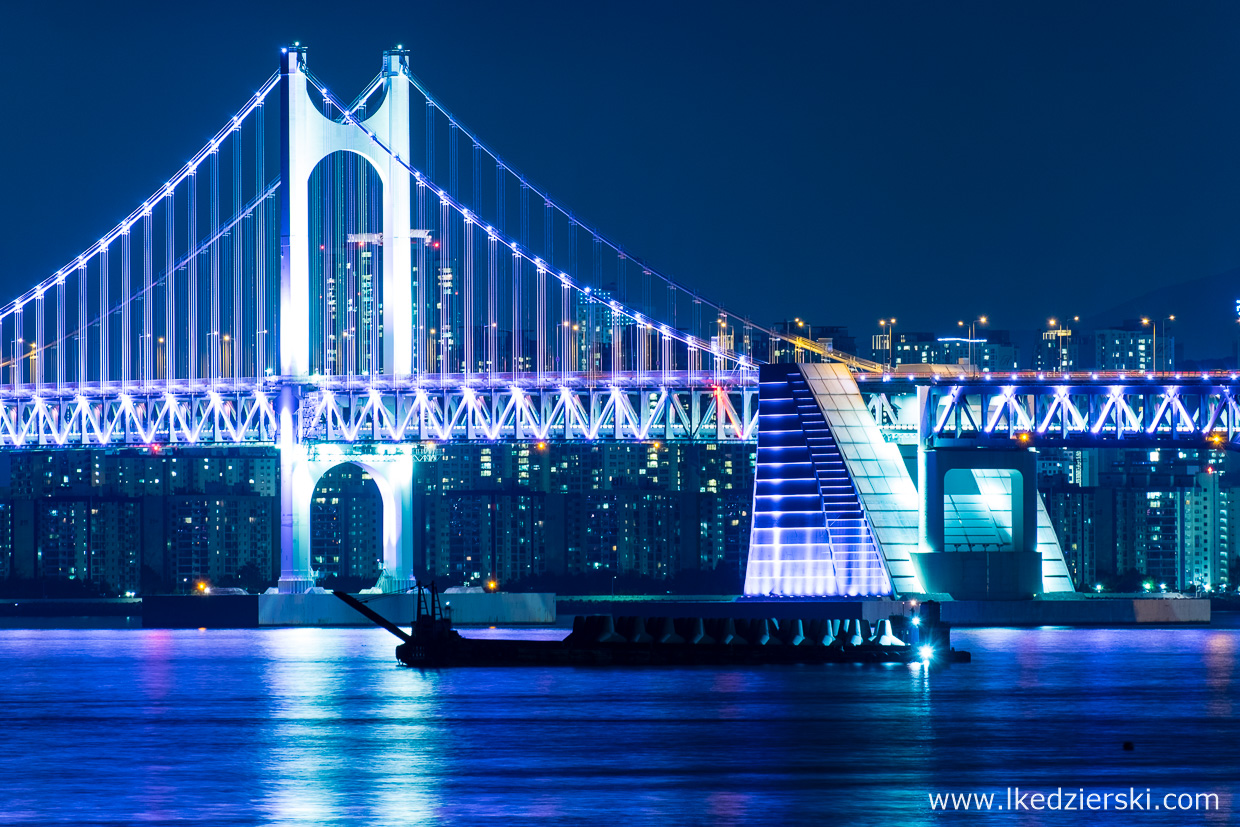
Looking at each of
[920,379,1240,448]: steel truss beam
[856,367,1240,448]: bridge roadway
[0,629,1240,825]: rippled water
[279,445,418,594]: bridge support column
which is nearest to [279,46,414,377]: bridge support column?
[279,445,418,594]: bridge support column

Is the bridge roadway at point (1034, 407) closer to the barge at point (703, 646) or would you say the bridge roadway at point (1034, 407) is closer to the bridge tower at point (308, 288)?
the bridge tower at point (308, 288)

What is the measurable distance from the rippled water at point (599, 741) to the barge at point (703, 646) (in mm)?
1232

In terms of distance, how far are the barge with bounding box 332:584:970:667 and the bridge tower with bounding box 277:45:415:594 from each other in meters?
23.0

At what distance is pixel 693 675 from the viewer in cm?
5409

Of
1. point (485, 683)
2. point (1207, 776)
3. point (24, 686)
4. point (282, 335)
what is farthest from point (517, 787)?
point (282, 335)

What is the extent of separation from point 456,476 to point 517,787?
5626 inches

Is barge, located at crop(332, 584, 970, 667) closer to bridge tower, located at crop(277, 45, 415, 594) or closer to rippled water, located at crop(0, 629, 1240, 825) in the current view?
rippled water, located at crop(0, 629, 1240, 825)

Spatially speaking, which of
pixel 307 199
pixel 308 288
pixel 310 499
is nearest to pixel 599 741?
pixel 308 288

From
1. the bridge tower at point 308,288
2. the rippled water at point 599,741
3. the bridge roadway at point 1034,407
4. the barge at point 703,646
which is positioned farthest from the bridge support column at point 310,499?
the rippled water at point 599,741

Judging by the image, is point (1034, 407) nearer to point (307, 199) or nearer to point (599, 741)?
point (307, 199)

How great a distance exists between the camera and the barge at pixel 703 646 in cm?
5881

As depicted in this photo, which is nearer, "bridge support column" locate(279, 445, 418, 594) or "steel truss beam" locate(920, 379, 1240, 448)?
"bridge support column" locate(279, 445, 418, 594)

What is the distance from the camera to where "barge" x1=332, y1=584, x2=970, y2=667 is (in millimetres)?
58812

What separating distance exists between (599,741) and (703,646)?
25570 millimetres
